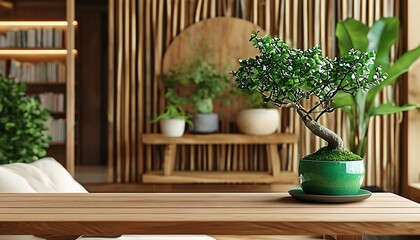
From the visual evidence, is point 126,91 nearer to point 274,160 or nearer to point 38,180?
point 274,160

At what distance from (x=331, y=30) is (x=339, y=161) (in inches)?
111

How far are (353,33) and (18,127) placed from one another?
2325 millimetres

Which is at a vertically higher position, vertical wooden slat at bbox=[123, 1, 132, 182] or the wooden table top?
vertical wooden slat at bbox=[123, 1, 132, 182]

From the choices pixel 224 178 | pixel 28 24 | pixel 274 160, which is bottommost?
pixel 224 178

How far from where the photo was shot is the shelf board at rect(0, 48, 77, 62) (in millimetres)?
6719

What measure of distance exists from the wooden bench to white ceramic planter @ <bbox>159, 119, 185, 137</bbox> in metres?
0.04

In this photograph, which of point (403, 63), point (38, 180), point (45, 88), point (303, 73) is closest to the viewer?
point (303, 73)

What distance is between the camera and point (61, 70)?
22.6 feet

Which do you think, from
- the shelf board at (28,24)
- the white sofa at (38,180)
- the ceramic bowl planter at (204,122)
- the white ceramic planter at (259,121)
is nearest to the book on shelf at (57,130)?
the shelf board at (28,24)

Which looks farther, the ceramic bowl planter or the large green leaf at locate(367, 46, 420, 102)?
the ceramic bowl planter

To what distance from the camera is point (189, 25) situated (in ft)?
14.8

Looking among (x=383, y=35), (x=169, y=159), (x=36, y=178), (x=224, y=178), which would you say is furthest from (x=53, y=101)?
(x=36, y=178)

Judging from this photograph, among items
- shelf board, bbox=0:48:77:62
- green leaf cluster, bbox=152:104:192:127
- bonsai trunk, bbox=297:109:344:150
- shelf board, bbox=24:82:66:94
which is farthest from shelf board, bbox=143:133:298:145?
shelf board, bbox=24:82:66:94

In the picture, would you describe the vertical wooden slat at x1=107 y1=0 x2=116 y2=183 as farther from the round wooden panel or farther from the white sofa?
the white sofa
